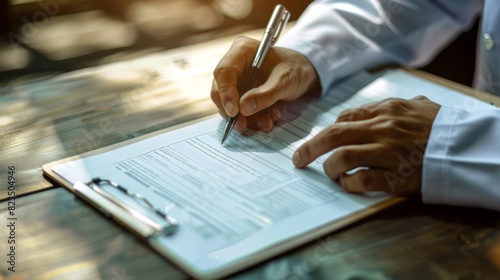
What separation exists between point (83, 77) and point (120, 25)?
94cm

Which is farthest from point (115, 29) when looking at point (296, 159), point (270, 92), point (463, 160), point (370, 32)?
point (463, 160)

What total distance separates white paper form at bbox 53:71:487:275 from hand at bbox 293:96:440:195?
0.07 ft

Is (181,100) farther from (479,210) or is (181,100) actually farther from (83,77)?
(479,210)

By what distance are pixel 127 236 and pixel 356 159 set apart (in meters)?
0.32

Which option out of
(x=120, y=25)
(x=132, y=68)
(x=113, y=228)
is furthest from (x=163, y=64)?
(x=120, y=25)

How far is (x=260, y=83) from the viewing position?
3.73 feet

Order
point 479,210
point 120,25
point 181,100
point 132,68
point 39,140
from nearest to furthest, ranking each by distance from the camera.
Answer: point 479,210, point 39,140, point 181,100, point 132,68, point 120,25

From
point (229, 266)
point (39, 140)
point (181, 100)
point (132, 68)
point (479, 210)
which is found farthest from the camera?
point (132, 68)

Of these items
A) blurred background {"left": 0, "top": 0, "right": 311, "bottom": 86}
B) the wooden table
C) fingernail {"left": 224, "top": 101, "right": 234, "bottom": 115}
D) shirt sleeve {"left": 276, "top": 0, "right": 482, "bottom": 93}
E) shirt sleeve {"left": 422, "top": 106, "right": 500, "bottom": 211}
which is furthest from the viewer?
blurred background {"left": 0, "top": 0, "right": 311, "bottom": 86}

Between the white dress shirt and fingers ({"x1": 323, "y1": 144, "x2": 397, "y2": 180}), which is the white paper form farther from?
the white dress shirt

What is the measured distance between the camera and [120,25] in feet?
6.92

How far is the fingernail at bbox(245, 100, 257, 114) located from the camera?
1001 millimetres

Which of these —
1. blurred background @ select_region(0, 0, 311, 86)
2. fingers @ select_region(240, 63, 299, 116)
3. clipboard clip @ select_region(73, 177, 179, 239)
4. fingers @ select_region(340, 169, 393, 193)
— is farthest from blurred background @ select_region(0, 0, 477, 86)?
fingers @ select_region(340, 169, 393, 193)

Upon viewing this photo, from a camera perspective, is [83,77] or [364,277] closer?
[364,277]
